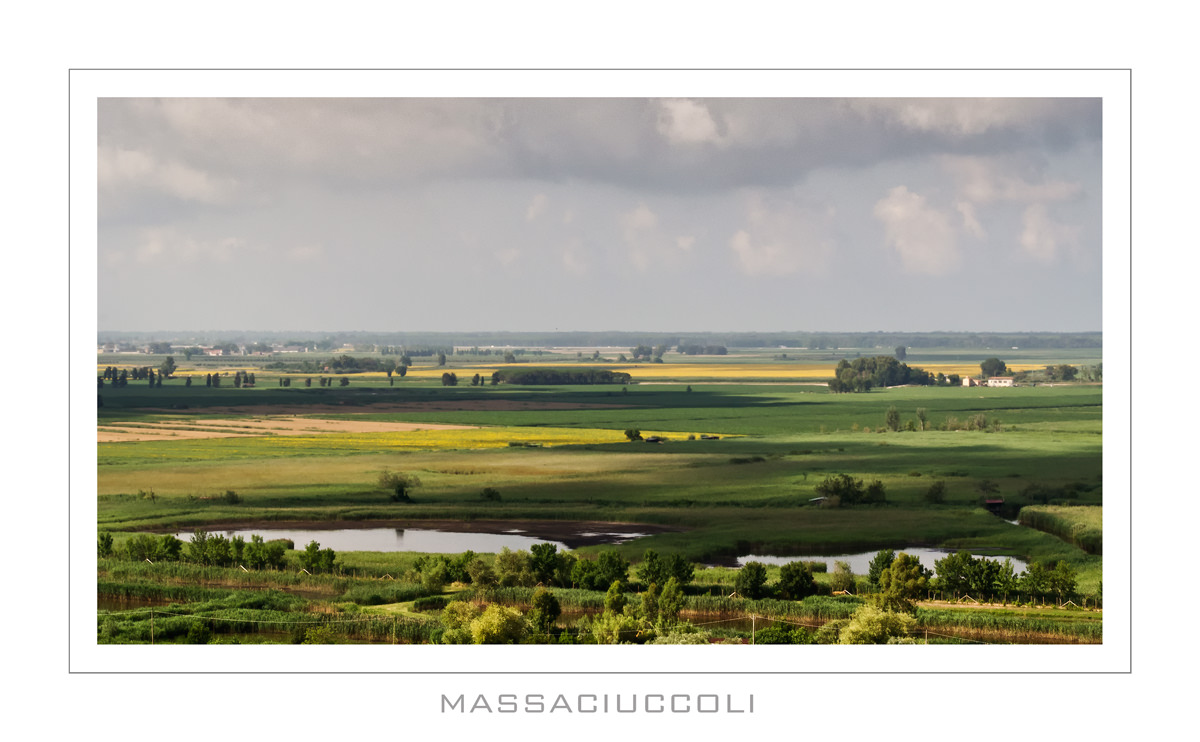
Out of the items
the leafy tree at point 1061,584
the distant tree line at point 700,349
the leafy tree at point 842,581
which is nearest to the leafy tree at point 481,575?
the leafy tree at point 842,581

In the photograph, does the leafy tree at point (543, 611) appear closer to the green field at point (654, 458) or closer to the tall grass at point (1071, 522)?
the green field at point (654, 458)

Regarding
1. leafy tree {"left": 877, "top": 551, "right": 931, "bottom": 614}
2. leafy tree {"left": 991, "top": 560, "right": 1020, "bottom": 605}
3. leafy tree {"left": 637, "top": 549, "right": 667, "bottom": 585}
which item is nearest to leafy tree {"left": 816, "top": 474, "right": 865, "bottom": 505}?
leafy tree {"left": 877, "top": 551, "right": 931, "bottom": 614}

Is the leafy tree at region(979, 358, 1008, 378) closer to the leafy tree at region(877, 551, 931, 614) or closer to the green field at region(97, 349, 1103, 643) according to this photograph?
the green field at region(97, 349, 1103, 643)

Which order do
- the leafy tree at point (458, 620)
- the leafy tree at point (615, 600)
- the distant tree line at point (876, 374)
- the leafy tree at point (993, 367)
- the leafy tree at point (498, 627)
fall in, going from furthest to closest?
the distant tree line at point (876, 374), the leafy tree at point (993, 367), the leafy tree at point (615, 600), the leafy tree at point (458, 620), the leafy tree at point (498, 627)

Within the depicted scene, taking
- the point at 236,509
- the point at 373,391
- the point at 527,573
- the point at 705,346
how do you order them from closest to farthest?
the point at 527,573 < the point at 236,509 < the point at 705,346 < the point at 373,391

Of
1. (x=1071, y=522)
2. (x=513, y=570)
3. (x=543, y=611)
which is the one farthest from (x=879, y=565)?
(x=513, y=570)
